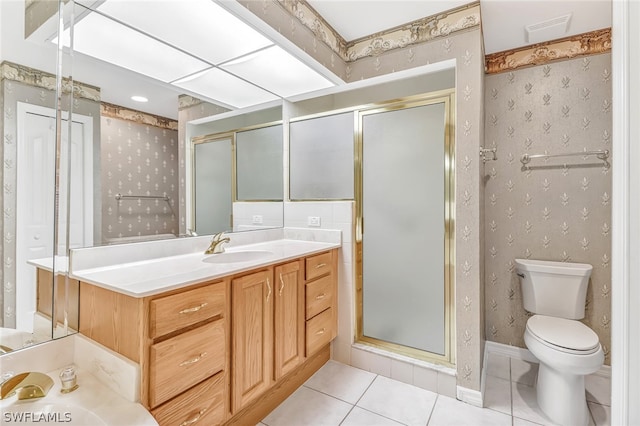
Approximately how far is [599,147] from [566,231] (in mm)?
631

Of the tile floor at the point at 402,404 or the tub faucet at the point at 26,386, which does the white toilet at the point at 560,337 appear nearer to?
the tile floor at the point at 402,404

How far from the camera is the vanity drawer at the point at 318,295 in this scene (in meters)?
1.95

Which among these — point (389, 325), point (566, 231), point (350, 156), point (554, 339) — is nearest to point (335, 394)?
point (389, 325)

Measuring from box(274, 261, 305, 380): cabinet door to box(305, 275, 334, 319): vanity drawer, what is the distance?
0.22ft

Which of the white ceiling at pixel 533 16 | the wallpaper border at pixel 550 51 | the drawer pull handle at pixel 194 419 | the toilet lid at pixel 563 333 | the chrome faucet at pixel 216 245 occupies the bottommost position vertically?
the drawer pull handle at pixel 194 419

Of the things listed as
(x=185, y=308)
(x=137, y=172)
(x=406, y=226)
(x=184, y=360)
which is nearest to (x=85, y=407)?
(x=184, y=360)

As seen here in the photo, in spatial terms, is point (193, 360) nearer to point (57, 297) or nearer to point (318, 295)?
point (57, 297)

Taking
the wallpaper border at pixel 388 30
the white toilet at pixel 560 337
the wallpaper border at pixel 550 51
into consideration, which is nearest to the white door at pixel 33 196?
the wallpaper border at pixel 388 30

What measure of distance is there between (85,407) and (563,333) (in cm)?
240

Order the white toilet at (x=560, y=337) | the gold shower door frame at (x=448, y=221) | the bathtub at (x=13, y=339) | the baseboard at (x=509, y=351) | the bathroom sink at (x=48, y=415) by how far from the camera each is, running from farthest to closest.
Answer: the baseboard at (x=509, y=351) < the gold shower door frame at (x=448, y=221) < the white toilet at (x=560, y=337) < the bathtub at (x=13, y=339) < the bathroom sink at (x=48, y=415)

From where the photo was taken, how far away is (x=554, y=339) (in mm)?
1681

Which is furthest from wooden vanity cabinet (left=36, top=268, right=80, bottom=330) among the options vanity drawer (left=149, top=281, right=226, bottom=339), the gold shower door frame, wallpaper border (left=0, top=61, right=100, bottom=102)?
the gold shower door frame

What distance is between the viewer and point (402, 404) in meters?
1.82

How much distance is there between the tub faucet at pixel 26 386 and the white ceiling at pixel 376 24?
116 cm
